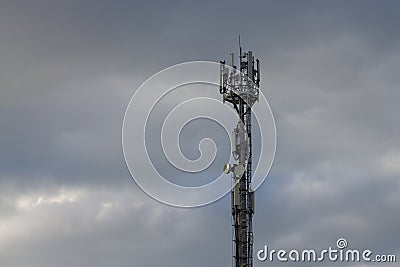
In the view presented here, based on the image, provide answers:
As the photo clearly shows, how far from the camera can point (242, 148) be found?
591 ft

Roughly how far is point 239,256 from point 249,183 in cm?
731

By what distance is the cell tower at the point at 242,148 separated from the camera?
586 ft

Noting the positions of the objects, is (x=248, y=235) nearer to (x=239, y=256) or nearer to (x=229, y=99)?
(x=239, y=256)

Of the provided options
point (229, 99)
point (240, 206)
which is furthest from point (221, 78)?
point (240, 206)

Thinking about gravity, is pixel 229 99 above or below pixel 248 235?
above

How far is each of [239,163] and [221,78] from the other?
9.03m

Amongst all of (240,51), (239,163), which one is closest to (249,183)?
(239,163)

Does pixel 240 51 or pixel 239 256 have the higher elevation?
pixel 240 51

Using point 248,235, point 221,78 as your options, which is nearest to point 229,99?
point 221,78

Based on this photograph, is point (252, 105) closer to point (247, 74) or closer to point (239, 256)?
point (247, 74)

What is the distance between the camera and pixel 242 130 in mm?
180500

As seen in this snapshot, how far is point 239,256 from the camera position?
585 ft

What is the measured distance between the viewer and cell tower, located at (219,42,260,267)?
178 m

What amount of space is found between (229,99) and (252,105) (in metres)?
2.52
